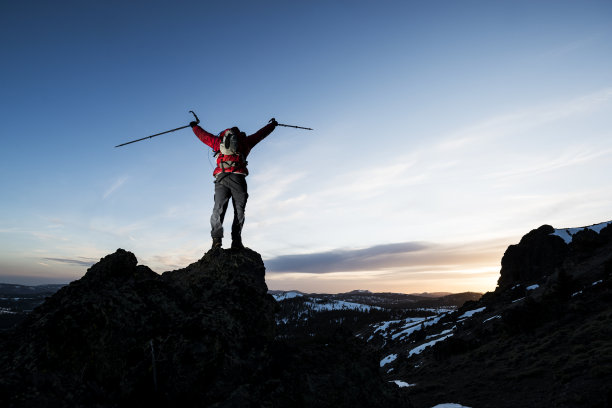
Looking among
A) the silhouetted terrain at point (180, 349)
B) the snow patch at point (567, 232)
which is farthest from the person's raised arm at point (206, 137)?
the snow patch at point (567, 232)

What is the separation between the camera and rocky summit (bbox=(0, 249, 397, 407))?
3.84 meters

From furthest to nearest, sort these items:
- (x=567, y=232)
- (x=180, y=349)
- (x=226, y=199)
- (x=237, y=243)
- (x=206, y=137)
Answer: (x=567, y=232)
(x=206, y=137)
(x=226, y=199)
(x=237, y=243)
(x=180, y=349)

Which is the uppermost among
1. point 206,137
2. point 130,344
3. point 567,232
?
point 206,137

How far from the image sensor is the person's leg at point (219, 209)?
784 centimetres

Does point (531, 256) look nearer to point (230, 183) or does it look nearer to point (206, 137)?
point (230, 183)

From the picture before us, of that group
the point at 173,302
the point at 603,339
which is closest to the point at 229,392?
the point at 173,302

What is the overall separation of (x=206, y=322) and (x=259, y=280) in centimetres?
180

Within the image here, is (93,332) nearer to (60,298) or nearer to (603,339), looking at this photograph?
(60,298)

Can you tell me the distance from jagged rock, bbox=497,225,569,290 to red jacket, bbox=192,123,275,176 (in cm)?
11749

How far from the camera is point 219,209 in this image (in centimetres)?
796

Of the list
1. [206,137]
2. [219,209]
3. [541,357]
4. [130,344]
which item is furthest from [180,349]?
[541,357]

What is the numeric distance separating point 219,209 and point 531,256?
→ 431 feet

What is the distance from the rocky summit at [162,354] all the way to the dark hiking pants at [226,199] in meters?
2.19

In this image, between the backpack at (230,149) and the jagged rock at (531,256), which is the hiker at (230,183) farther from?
the jagged rock at (531,256)
